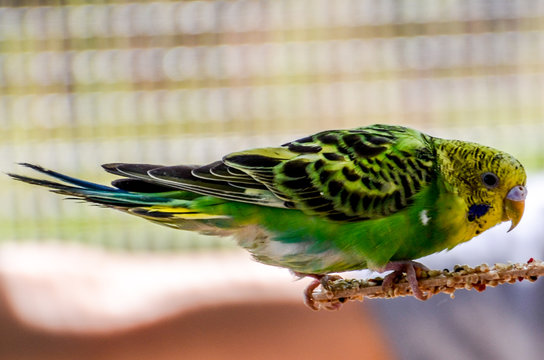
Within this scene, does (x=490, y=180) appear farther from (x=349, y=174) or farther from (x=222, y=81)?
(x=222, y=81)

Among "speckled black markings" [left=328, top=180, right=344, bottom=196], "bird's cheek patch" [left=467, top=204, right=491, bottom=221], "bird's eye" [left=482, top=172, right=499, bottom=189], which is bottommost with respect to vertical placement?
"bird's cheek patch" [left=467, top=204, right=491, bottom=221]

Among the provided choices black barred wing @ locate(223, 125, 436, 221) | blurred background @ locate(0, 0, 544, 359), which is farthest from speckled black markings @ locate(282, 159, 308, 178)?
blurred background @ locate(0, 0, 544, 359)

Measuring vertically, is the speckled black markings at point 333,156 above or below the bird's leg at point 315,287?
above

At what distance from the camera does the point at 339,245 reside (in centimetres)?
90

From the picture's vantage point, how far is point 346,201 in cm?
90

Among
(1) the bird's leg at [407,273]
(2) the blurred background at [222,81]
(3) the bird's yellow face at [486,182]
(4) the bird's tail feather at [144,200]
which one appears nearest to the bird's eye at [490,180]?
(3) the bird's yellow face at [486,182]

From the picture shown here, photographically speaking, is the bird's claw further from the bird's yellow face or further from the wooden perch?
the bird's yellow face

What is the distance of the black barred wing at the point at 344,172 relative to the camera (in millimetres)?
897

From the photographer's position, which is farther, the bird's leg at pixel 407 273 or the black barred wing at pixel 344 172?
the black barred wing at pixel 344 172

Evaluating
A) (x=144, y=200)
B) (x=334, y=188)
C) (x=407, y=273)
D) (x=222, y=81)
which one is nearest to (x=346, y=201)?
(x=334, y=188)

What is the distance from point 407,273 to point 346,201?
12 centimetres

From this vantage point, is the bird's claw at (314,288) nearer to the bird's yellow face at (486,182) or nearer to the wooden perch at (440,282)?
the wooden perch at (440,282)

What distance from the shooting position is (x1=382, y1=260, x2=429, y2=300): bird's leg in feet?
2.58

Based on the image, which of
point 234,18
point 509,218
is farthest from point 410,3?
point 509,218
